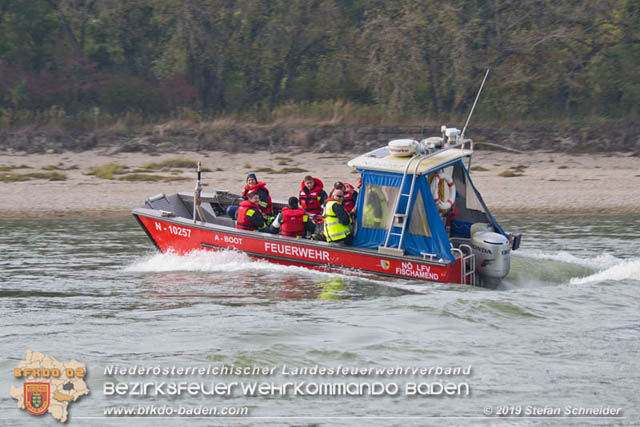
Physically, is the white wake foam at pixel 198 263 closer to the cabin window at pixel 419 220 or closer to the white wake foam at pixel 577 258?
the cabin window at pixel 419 220

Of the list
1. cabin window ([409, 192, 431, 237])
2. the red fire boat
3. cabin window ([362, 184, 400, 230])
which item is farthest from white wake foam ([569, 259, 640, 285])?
cabin window ([362, 184, 400, 230])

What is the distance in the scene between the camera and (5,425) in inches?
298

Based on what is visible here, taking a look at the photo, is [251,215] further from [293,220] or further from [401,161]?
[401,161]

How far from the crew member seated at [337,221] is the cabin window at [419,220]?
3.17ft

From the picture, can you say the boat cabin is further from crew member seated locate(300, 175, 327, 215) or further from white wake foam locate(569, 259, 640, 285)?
crew member seated locate(300, 175, 327, 215)

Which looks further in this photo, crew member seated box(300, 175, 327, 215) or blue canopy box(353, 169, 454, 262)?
crew member seated box(300, 175, 327, 215)

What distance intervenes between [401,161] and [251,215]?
8.70 ft

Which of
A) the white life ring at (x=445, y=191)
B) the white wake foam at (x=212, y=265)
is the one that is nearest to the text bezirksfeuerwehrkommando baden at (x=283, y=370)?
the white wake foam at (x=212, y=265)

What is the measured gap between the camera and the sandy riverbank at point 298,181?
66.4ft

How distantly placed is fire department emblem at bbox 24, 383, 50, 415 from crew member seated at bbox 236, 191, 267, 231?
16.6 ft

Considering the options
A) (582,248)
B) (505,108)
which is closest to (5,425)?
(582,248)

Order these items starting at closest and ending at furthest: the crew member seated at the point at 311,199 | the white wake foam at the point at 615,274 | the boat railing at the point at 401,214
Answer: the boat railing at the point at 401,214, the white wake foam at the point at 615,274, the crew member seated at the point at 311,199

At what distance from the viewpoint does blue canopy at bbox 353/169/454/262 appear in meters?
11.3

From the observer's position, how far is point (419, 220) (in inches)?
450
